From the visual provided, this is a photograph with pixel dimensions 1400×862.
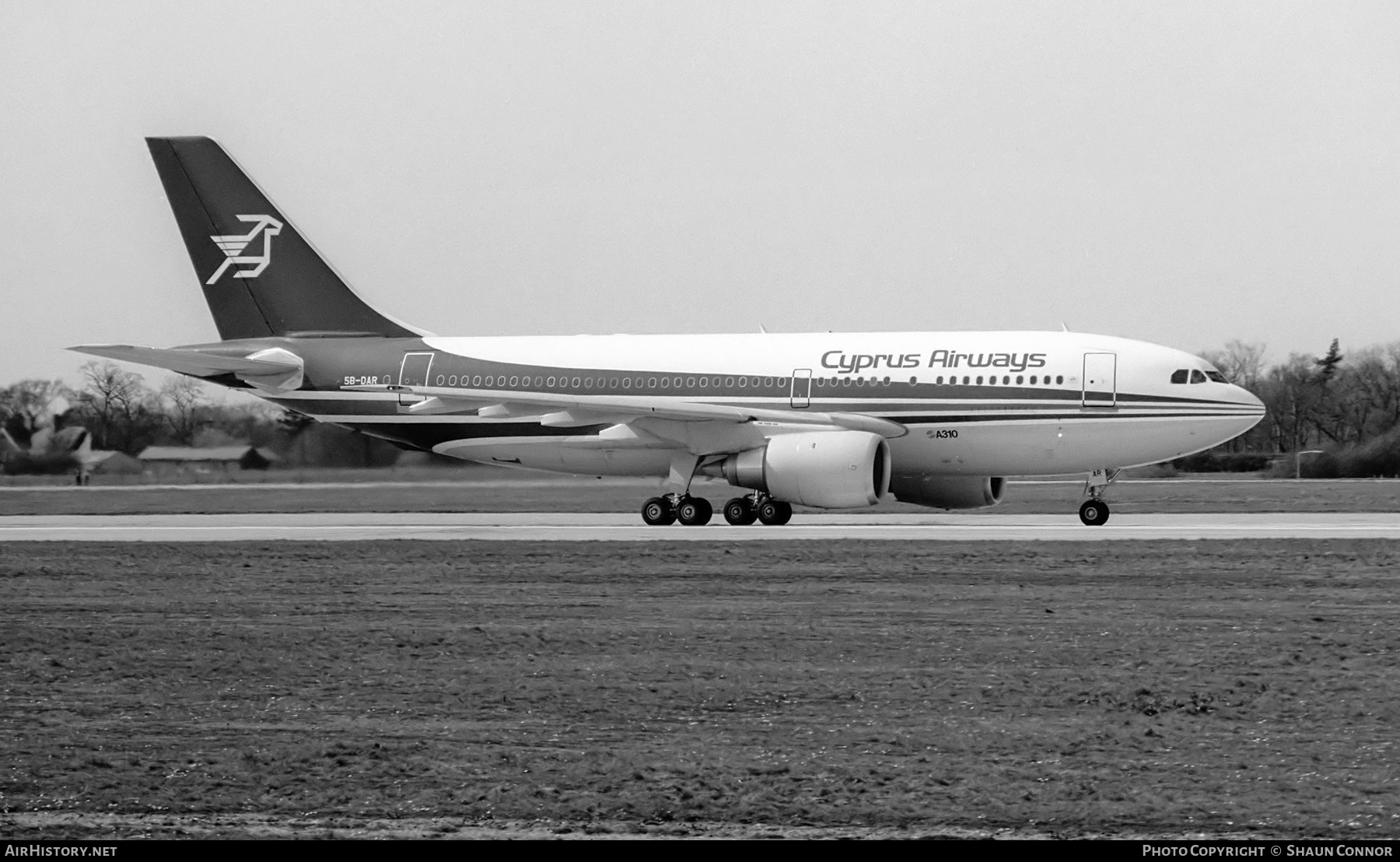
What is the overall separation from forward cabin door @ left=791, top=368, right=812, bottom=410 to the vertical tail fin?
8615mm

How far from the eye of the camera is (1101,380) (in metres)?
27.0

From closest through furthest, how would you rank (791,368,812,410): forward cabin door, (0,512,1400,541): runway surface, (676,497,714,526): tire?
1. (0,512,1400,541): runway surface
2. (676,497,714,526): tire
3. (791,368,812,410): forward cabin door

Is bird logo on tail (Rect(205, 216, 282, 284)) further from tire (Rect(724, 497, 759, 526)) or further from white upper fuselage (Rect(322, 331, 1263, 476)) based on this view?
tire (Rect(724, 497, 759, 526))

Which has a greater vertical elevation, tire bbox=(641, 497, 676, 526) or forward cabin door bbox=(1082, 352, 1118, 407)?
forward cabin door bbox=(1082, 352, 1118, 407)

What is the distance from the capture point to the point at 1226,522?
89.6 feet

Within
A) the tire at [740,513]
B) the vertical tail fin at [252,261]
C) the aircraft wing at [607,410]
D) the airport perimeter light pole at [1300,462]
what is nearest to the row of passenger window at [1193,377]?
the aircraft wing at [607,410]

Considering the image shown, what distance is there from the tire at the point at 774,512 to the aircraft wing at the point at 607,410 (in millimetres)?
1460

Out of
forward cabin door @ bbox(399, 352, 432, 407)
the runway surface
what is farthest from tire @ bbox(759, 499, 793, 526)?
forward cabin door @ bbox(399, 352, 432, 407)

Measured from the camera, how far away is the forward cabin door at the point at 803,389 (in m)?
28.2

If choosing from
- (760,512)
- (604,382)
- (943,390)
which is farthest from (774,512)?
(604,382)

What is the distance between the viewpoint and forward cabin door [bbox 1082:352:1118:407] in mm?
26953

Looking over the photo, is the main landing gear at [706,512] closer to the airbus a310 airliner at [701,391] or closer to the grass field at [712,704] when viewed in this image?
the airbus a310 airliner at [701,391]
